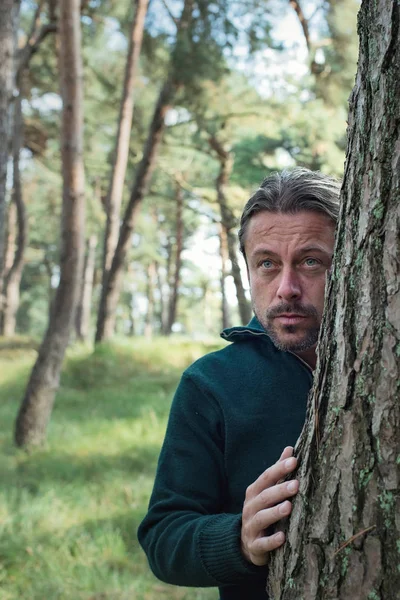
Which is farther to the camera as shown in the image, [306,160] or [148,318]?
[148,318]

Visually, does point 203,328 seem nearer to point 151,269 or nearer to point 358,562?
point 151,269

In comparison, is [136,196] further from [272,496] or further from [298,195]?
[272,496]

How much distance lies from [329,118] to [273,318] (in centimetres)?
1018

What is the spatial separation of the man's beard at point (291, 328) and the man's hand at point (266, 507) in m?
0.48

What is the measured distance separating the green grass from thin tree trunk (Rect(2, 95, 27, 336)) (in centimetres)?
478

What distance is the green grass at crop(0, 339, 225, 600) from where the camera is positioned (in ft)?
13.0

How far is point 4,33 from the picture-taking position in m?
5.41

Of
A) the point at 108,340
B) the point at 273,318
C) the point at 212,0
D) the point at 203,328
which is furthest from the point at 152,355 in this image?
the point at 203,328

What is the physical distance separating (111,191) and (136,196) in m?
1.03

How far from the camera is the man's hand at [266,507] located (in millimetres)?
1312

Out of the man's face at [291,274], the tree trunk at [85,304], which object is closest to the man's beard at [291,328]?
the man's face at [291,274]

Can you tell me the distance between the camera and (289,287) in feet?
5.84

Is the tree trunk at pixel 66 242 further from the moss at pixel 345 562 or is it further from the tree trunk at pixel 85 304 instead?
the tree trunk at pixel 85 304

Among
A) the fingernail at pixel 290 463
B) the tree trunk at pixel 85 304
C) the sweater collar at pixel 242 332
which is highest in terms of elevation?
the tree trunk at pixel 85 304
